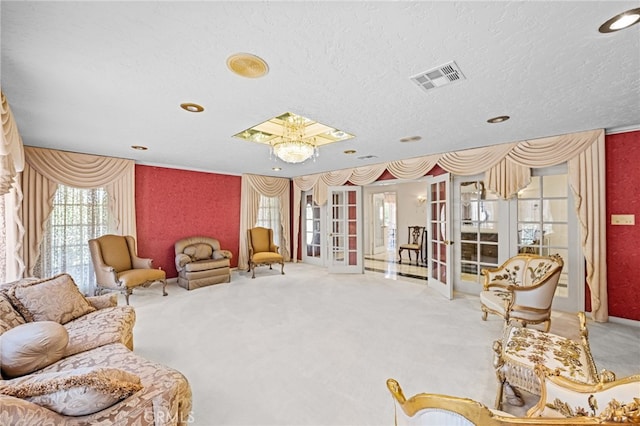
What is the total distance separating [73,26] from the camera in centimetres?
143

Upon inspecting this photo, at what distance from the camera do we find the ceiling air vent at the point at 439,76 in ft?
6.15

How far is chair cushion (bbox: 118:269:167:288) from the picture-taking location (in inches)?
155

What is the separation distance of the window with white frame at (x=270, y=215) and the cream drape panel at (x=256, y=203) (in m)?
0.12

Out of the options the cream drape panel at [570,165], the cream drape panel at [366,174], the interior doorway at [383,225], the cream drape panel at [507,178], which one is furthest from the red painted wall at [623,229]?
the interior doorway at [383,225]

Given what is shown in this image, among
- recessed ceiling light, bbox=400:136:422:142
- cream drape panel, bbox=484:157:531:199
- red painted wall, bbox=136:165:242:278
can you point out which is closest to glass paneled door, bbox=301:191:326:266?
red painted wall, bbox=136:165:242:278

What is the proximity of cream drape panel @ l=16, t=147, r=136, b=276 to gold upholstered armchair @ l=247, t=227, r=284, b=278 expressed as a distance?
2.30 m

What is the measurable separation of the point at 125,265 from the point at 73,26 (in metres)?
4.03

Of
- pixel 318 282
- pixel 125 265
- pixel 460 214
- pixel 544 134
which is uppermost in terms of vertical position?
pixel 544 134

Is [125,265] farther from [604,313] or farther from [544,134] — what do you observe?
[604,313]

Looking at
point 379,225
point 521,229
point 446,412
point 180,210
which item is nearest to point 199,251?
point 180,210

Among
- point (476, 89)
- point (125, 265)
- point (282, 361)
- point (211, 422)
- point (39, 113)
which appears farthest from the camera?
point (125, 265)

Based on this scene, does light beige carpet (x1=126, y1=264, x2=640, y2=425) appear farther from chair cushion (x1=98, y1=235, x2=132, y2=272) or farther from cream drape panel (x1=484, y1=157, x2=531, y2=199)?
cream drape panel (x1=484, y1=157, x2=531, y2=199)

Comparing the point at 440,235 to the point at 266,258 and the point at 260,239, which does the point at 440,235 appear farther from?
the point at 260,239

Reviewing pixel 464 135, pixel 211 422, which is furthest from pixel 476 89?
pixel 211 422
